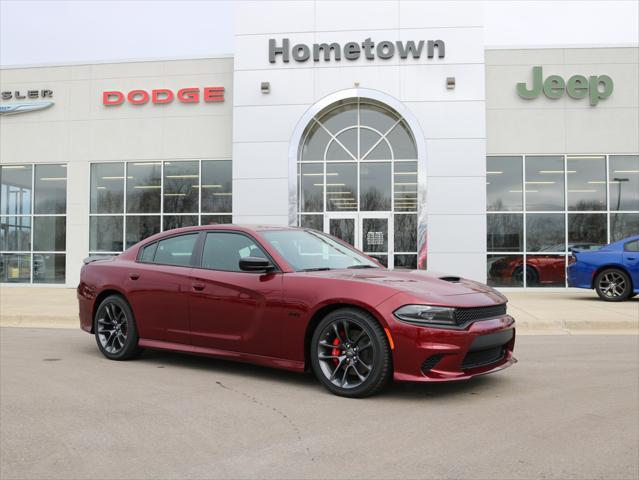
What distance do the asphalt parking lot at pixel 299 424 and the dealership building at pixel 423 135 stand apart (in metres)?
11.1

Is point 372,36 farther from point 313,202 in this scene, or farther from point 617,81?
point 617,81

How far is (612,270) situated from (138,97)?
46.4 ft

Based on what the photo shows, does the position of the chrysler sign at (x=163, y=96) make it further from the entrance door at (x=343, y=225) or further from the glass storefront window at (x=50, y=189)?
the entrance door at (x=343, y=225)

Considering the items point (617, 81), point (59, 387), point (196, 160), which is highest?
point (617, 81)

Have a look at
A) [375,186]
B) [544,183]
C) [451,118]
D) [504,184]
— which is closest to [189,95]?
[375,186]

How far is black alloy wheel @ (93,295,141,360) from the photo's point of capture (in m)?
6.86

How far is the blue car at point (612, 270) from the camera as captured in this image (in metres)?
13.8

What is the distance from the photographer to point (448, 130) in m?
17.4

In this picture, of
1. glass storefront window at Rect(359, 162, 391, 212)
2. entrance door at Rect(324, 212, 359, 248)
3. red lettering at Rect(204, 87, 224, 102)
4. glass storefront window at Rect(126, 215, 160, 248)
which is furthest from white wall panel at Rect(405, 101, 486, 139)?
glass storefront window at Rect(126, 215, 160, 248)

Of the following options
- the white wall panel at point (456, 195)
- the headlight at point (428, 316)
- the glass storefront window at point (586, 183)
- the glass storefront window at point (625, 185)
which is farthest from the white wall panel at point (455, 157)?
the headlight at point (428, 316)

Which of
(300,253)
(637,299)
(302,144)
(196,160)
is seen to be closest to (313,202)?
(302,144)

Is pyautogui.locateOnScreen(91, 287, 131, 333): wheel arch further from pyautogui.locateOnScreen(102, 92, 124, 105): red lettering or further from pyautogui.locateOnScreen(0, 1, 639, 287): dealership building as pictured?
pyautogui.locateOnScreen(102, 92, 124, 105): red lettering

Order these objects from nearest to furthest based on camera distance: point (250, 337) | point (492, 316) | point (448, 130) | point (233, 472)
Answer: point (233, 472)
point (492, 316)
point (250, 337)
point (448, 130)

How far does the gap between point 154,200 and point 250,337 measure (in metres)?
14.5
